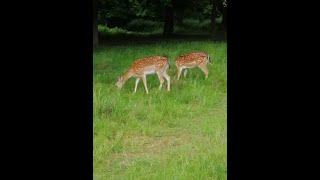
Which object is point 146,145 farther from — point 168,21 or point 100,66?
point 168,21

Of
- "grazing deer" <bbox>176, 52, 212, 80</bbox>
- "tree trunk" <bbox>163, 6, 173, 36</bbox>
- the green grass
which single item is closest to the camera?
the green grass

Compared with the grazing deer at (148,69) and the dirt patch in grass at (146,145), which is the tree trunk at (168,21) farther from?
the dirt patch in grass at (146,145)

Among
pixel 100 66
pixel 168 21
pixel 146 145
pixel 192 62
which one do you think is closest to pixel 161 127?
pixel 146 145

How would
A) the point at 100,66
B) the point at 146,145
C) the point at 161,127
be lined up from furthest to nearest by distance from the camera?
the point at 100,66 → the point at 161,127 → the point at 146,145

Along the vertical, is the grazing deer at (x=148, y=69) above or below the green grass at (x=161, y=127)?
above

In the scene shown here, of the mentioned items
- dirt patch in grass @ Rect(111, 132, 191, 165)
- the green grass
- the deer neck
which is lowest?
dirt patch in grass @ Rect(111, 132, 191, 165)

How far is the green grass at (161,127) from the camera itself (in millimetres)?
4336

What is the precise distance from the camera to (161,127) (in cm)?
574

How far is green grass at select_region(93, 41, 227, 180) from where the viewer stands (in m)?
4.34

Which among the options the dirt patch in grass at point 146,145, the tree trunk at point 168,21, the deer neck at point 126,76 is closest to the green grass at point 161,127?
the dirt patch in grass at point 146,145

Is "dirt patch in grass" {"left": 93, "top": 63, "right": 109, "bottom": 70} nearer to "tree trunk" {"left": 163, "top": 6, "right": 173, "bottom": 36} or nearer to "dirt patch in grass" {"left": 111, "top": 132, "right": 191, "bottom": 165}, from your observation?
"dirt patch in grass" {"left": 111, "top": 132, "right": 191, "bottom": 165}

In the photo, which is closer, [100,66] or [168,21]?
[100,66]

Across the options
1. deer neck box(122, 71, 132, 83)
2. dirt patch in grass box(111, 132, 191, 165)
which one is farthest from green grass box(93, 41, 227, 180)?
deer neck box(122, 71, 132, 83)
